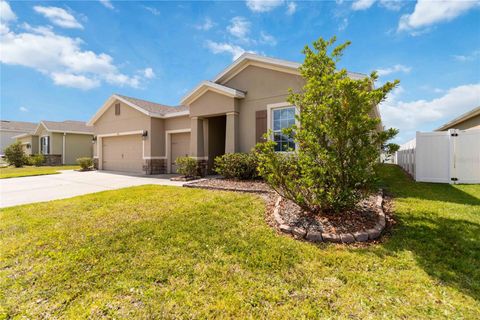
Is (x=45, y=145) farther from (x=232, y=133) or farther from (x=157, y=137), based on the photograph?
(x=232, y=133)

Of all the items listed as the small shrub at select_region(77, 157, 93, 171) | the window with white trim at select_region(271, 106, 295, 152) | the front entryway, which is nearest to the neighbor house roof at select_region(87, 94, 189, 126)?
the front entryway

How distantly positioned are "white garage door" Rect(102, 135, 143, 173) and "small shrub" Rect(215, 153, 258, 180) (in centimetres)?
756

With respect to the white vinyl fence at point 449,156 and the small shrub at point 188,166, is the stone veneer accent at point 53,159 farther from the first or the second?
the white vinyl fence at point 449,156

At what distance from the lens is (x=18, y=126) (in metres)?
36.1

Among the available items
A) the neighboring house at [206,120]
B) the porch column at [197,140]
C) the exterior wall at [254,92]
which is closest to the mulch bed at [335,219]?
the neighboring house at [206,120]

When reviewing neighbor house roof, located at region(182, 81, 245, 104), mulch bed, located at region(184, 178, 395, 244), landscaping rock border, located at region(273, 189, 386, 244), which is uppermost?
neighbor house roof, located at region(182, 81, 245, 104)

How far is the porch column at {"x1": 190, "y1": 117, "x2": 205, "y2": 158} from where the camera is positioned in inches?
440

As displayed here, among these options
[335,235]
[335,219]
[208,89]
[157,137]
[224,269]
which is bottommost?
[224,269]

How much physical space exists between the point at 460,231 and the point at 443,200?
260cm

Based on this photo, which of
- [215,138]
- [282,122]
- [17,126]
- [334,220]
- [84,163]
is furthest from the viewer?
[17,126]

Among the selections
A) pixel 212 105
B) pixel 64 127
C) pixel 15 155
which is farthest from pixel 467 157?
pixel 15 155

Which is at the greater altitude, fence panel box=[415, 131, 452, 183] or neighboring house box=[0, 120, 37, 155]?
neighboring house box=[0, 120, 37, 155]

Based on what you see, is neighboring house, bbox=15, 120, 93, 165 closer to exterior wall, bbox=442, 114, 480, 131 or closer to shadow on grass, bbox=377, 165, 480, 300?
shadow on grass, bbox=377, 165, 480, 300

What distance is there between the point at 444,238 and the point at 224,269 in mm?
3669
